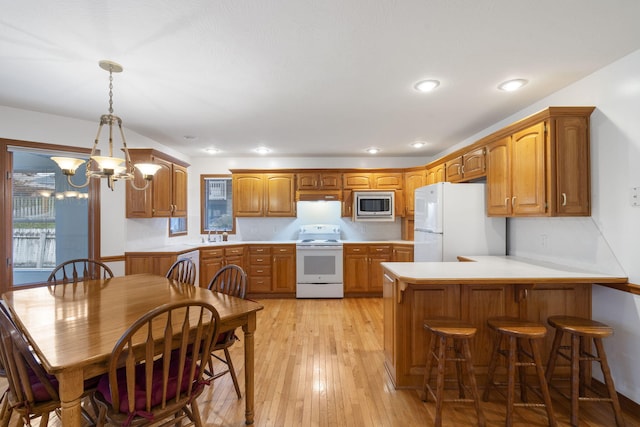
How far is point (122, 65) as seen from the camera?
1990 millimetres

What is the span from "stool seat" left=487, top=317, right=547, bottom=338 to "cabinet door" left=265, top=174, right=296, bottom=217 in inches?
136

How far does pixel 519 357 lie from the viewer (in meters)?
2.01

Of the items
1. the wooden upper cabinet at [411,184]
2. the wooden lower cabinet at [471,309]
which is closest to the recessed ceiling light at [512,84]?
the wooden lower cabinet at [471,309]

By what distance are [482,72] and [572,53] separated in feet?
1.72

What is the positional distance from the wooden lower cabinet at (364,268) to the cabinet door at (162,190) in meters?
2.71

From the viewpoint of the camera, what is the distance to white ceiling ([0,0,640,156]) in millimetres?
1485

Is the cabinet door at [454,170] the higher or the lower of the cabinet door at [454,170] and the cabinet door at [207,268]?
the higher

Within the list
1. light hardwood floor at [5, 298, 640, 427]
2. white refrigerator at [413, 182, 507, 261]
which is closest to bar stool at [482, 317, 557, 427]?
light hardwood floor at [5, 298, 640, 427]

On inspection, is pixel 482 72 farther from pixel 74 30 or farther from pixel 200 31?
pixel 74 30

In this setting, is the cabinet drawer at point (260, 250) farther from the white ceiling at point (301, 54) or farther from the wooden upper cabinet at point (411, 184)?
the wooden upper cabinet at point (411, 184)

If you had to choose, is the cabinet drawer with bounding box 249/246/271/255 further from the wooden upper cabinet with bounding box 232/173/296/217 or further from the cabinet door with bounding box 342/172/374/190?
the cabinet door with bounding box 342/172/374/190

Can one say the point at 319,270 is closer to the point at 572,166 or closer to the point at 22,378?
the point at 572,166

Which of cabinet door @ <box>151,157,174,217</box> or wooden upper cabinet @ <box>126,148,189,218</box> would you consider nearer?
wooden upper cabinet @ <box>126,148,189,218</box>

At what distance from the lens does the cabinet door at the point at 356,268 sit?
4.51 m
